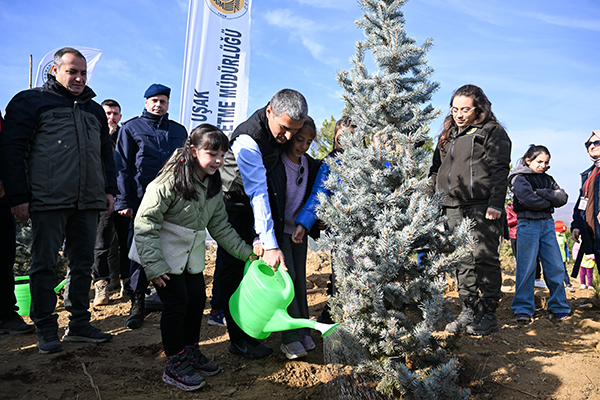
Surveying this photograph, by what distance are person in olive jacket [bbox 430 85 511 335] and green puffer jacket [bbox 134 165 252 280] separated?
6.23 feet

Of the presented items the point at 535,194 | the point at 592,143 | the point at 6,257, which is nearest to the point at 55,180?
the point at 6,257

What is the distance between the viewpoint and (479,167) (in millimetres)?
3234

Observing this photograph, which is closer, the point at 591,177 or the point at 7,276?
the point at 7,276

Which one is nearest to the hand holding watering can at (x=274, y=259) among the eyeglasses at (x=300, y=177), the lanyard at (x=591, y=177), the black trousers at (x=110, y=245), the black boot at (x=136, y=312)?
the eyeglasses at (x=300, y=177)

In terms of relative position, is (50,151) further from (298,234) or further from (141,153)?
(298,234)

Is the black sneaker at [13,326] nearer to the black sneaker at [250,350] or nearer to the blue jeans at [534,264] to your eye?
the black sneaker at [250,350]

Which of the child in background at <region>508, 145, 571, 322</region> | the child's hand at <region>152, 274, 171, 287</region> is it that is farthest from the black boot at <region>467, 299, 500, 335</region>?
the child's hand at <region>152, 274, 171, 287</region>

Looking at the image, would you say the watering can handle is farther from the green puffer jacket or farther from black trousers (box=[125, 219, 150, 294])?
black trousers (box=[125, 219, 150, 294])

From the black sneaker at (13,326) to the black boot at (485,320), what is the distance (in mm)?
3713

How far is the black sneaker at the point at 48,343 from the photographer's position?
280 cm

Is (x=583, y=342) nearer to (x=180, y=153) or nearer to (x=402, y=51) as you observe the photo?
(x=402, y=51)

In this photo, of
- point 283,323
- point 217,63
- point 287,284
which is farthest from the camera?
point 217,63

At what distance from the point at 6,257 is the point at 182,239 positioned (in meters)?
2.00

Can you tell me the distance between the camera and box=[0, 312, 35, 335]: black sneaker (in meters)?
3.28
